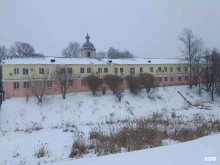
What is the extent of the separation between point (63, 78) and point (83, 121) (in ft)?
28.9

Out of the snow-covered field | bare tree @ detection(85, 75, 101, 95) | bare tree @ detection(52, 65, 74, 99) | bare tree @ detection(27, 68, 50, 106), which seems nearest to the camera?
the snow-covered field

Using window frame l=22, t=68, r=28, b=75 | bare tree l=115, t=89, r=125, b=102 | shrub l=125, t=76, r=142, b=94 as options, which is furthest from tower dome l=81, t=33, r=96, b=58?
bare tree l=115, t=89, r=125, b=102

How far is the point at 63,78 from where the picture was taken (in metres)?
29.5

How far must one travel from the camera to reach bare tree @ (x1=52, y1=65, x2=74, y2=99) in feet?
95.1

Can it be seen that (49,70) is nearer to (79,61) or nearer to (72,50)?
(79,61)

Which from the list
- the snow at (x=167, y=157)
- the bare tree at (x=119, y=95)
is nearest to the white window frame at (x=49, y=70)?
the bare tree at (x=119, y=95)

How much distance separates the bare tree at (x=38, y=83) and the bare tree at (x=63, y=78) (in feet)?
4.81

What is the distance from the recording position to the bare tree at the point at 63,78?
2898cm

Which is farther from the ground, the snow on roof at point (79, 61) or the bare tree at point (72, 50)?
the bare tree at point (72, 50)

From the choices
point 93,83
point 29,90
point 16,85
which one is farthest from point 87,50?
point 16,85

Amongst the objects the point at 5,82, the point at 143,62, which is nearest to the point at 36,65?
the point at 5,82

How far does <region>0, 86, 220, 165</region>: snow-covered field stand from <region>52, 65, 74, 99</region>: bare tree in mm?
1506

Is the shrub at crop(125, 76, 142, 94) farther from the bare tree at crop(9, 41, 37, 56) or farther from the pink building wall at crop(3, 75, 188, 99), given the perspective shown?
the bare tree at crop(9, 41, 37, 56)

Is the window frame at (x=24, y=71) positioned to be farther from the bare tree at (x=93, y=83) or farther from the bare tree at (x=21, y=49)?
the bare tree at (x=21, y=49)
